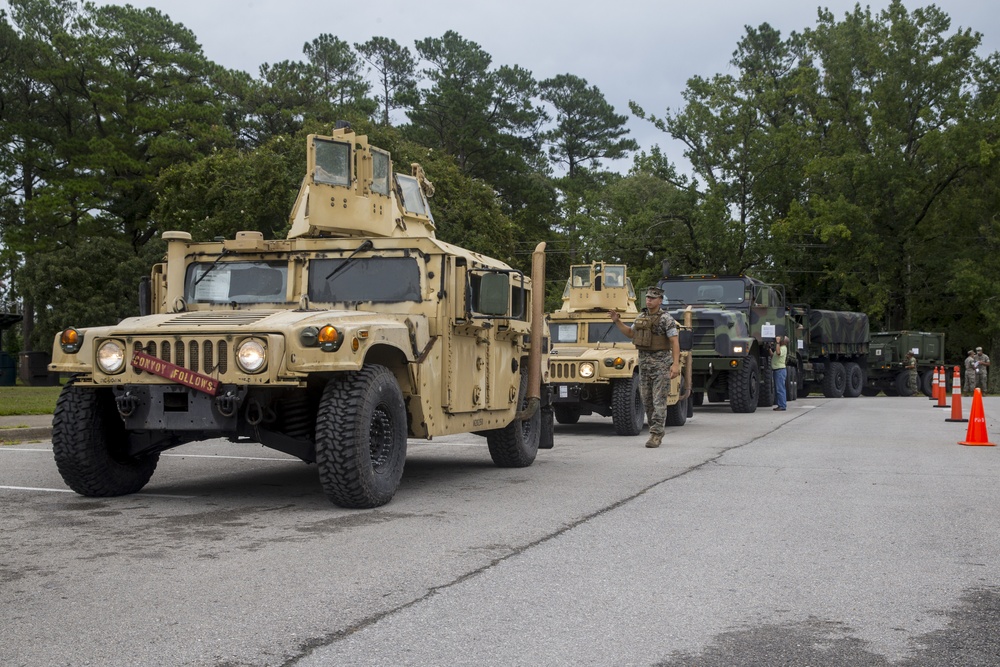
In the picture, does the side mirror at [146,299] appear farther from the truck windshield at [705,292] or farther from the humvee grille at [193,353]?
the truck windshield at [705,292]

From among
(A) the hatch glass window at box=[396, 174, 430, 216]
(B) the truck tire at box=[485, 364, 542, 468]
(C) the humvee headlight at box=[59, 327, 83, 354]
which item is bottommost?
(B) the truck tire at box=[485, 364, 542, 468]

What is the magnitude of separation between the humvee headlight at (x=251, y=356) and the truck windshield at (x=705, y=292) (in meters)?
17.5

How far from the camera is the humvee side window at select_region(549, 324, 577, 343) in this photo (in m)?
17.2

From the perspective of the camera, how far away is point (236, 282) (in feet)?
30.3

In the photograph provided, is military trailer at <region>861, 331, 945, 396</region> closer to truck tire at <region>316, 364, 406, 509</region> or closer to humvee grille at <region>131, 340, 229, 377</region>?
truck tire at <region>316, 364, 406, 509</region>

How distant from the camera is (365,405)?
7523 millimetres

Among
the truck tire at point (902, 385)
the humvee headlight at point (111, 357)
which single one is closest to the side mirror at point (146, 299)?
the humvee headlight at point (111, 357)

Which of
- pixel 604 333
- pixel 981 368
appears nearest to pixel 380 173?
pixel 604 333

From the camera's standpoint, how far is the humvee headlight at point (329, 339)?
735 cm

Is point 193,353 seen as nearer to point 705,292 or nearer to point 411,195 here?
point 411,195

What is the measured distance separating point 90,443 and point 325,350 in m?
1.92

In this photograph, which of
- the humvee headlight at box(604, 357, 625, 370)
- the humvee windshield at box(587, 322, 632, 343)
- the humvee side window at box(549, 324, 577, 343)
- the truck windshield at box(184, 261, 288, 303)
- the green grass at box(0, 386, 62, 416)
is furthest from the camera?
the green grass at box(0, 386, 62, 416)

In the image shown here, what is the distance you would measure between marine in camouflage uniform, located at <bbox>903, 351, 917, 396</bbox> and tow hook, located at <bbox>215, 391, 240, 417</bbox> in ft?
110

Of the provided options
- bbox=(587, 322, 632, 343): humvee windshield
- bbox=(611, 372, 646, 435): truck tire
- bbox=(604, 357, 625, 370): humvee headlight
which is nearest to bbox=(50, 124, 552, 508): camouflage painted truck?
bbox=(604, 357, 625, 370): humvee headlight
